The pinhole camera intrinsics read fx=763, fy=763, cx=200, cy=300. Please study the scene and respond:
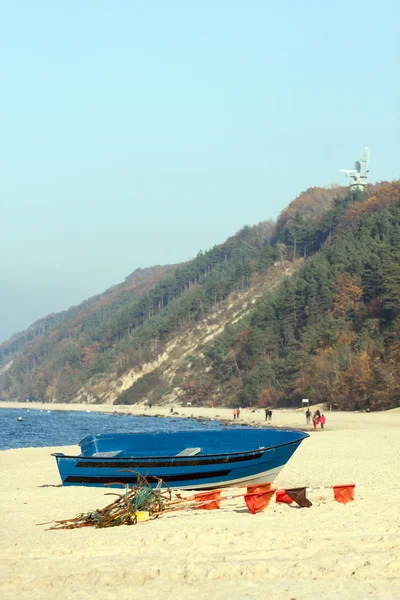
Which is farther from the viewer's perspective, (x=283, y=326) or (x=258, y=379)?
(x=283, y=326)

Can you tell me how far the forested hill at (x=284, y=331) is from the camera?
8094cm

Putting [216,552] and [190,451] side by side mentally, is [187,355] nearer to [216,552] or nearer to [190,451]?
[190,451]

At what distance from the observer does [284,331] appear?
10788 cm

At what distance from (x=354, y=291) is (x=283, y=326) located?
44.1 feet

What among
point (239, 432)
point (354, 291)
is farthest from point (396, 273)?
point (239, 432)

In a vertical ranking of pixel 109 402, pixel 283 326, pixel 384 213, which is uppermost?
pixel 384 213

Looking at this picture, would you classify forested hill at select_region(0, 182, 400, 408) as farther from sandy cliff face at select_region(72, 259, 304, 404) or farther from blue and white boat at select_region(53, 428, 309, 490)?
blue and white boat at select_region(53, 428, 309, 490)

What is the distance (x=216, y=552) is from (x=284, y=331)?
316 feet

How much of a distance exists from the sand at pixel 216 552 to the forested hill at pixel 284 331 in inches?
2119

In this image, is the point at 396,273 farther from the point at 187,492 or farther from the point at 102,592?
the point at 102,592

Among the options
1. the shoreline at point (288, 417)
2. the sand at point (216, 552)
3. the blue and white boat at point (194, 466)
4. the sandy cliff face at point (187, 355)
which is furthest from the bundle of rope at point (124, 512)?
the sandy cliff face at point (187, 355)

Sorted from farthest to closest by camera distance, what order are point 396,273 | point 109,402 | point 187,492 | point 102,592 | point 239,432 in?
point 109,402
point 396,273
point 239,432
point 187,492
point 102,592

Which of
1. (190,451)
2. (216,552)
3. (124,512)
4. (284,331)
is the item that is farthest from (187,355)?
(216,552)

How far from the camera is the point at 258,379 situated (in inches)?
3942
